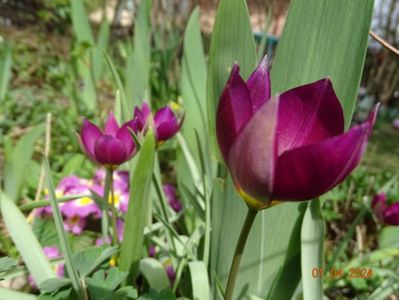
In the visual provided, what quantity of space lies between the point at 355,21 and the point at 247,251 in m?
0.36

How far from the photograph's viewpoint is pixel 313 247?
22.0 inches

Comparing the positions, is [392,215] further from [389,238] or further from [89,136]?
[89,136]

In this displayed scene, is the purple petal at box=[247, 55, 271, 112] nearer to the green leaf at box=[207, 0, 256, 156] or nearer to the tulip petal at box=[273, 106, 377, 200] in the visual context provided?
the tulip petal at box=[273, 106, 377, 200]

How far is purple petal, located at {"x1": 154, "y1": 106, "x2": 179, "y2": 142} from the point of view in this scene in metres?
0.72

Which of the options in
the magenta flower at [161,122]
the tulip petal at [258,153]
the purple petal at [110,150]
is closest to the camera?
the tulip petal at [258,153]

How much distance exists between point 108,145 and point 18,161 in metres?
0.54

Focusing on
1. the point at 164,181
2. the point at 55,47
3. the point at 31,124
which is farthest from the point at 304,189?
the point at 55,47

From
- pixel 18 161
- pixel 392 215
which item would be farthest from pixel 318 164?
pixel 18 161

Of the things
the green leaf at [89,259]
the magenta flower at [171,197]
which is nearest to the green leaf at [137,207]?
the green leaf at [89,259]

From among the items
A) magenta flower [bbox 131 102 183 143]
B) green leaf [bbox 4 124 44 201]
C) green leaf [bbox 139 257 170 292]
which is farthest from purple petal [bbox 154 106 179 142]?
green leaf [bbox 4 124 44 201]

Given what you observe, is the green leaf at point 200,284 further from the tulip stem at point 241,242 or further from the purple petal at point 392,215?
the purple petal at point 392,215

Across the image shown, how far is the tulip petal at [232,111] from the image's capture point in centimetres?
35

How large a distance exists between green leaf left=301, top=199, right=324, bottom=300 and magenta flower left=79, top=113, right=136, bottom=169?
0.89 feet

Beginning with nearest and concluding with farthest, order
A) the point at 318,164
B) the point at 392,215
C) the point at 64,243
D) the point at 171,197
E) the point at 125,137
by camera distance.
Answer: the point at 318,164 < the point at 64,243 < the point at 125,137 < the point at 392,215 < the point at 171,197
